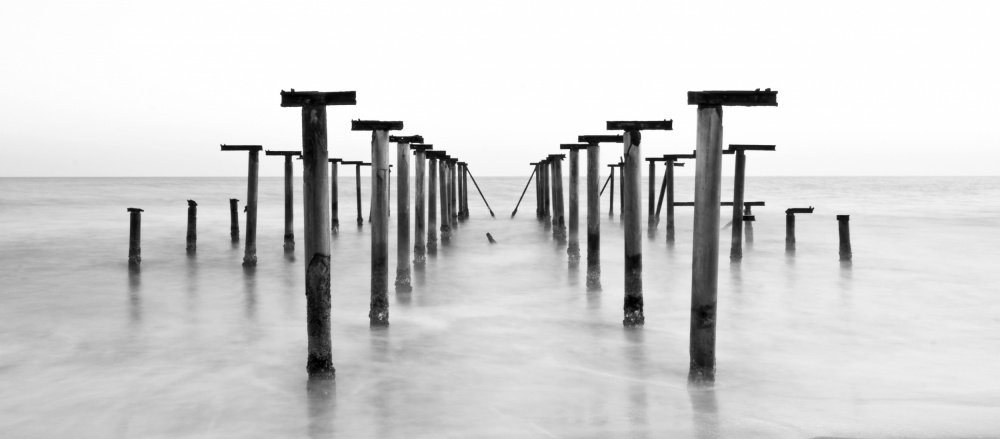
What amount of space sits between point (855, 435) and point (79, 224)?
979 inches

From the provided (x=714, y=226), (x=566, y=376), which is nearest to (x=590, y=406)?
(x=566, y=376)

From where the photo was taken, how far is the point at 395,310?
9.00 metres

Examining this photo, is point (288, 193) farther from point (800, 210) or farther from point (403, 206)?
point (800, 210)

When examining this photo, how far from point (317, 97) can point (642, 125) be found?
134 inches

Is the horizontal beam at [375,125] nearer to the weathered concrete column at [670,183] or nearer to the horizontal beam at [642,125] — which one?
the horizontal beam at [642,125]

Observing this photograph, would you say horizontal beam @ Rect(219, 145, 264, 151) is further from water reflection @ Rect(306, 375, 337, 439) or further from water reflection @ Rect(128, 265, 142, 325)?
water reflection @ Rect(306, 375, 337, 439)

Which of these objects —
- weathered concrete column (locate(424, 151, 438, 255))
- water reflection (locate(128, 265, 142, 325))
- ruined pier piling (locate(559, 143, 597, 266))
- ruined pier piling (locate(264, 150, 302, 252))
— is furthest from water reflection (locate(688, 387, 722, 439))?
ruined pier piling (locate(264, 150, 302, 252))

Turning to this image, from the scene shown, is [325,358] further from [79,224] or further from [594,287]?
[79,224]

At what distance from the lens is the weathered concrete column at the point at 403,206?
9.24m

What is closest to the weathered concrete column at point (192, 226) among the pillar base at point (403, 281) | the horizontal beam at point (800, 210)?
the pillar base at point (403, 281)

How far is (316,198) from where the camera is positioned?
18.2ft

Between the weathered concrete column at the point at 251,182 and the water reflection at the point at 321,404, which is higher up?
the weathered concrete column at the point at 251,182

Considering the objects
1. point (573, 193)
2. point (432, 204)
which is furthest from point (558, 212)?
point (573, 193)

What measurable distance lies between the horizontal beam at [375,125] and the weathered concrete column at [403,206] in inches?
46.8
